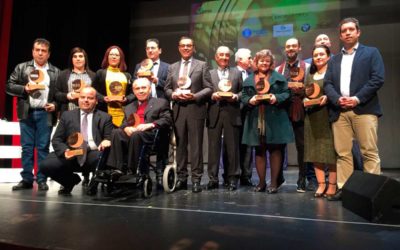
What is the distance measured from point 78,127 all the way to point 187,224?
5.52 ft

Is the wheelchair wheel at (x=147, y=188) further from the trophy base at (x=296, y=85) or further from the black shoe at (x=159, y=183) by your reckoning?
the trophy base at (x=296, y=85)

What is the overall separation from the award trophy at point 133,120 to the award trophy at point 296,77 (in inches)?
57.7

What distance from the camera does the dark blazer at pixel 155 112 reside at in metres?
3.38

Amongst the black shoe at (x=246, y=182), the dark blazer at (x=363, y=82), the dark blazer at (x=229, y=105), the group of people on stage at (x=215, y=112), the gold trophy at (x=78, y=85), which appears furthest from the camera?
the black shoe at (x=246, y=182)

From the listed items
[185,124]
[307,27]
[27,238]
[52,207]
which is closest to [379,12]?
[307,27]

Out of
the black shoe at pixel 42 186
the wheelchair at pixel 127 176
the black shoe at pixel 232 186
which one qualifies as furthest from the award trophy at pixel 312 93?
the black shoe at pixel 42 186

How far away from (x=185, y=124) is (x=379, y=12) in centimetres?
423

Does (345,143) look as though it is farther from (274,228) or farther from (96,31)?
(96,31)

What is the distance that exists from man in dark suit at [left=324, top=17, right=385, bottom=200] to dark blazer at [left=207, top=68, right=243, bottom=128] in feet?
2.90

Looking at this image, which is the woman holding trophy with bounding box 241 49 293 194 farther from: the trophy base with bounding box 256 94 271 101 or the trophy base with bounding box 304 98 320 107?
the trophy base with bounding box 304 98 320 107

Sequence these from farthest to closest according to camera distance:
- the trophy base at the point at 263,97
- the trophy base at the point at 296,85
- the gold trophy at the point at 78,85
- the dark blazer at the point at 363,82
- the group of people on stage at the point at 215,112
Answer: the gold trophy at the point at 78,85 < the trophy base at the point at 296,85 < the trophy base at the point at 263,97 < the group of people on stage at the point at 215,112 < the dark blazer at the point at 363,82

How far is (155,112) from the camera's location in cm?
343

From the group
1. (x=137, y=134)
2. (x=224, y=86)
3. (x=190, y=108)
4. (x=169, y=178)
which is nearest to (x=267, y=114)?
(x=224, y=86)

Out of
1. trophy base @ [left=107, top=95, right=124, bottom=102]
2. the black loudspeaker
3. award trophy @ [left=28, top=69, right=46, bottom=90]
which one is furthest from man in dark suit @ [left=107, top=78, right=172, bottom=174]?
the black loudspeaker
